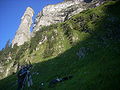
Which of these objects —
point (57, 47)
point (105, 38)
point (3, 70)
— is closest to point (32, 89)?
point (105, 38)

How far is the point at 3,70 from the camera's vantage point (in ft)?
524

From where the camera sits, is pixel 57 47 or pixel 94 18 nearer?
pixel 57 47

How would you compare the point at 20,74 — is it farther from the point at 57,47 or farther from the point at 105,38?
the point at 57,47

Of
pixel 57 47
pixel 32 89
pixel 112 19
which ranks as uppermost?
pixel 112 19

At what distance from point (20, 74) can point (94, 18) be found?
118m

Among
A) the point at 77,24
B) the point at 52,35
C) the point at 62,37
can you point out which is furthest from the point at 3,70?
the point at 77,24

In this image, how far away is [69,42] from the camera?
4951 inches

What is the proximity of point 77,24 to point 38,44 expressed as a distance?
51.0 meters

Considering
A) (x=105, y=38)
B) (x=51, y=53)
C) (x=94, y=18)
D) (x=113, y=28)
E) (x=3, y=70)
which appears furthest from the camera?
(x=3, y=70)

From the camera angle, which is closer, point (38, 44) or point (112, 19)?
point (112, 19)

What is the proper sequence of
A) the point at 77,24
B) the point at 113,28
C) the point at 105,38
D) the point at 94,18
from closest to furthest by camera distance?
the point at 105,38 → the point at 113,28 → the point at 94,18 → the point at 77,24

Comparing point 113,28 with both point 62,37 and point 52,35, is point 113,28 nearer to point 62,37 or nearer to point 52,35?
point 62,37

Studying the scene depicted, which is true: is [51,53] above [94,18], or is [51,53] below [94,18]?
below

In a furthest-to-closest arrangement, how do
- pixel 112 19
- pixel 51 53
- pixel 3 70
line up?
pixel 3 70 → pixel 51 53 → pixel 112 19
